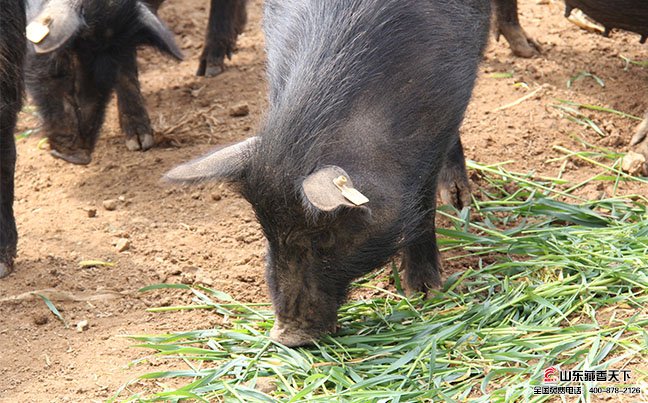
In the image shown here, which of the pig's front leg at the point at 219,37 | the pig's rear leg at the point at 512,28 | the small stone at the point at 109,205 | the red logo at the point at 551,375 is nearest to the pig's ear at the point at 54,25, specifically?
the small stone at the point at 109,205

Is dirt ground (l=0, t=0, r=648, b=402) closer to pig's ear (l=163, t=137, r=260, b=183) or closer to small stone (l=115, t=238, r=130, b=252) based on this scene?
small stone (l=115, t=238, r=130, b=252)

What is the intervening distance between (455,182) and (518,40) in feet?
6.56

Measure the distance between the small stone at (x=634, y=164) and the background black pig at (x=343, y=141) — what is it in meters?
1.48

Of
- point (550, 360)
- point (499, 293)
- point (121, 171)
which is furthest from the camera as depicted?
point (121, 171)

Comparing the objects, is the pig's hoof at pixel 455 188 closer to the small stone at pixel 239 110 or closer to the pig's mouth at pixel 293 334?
the pig's mouth at pixel 293 334

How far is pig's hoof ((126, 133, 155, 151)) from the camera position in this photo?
6641 millimetres

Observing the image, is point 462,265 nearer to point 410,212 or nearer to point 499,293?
point 499,293

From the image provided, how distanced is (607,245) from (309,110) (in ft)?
5.29

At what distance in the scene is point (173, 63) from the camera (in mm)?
8062

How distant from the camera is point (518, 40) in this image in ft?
22.9

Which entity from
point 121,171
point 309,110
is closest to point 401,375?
point 309,110

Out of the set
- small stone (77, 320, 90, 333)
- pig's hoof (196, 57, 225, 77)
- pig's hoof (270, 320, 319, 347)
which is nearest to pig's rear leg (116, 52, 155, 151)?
pig's hoof (196, 57, 225, 77)

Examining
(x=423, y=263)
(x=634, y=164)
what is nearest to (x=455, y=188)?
(x=423, y=263)

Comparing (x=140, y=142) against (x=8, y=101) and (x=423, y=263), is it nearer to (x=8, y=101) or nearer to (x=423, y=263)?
(x=8, y=101)
